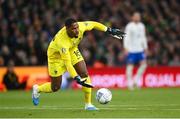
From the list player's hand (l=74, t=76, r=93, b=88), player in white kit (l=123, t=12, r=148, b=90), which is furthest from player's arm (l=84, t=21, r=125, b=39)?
player in white kit (l=123, t=12, r=148, b=90)

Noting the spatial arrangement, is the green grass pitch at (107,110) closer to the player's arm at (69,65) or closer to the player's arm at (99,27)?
the player's arm at (69,65)

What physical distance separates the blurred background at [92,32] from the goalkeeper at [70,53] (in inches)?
424

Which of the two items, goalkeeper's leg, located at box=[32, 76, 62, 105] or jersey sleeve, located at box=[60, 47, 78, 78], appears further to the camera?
goalkeeper's leg, located at box=[32, 76, 62, 105]

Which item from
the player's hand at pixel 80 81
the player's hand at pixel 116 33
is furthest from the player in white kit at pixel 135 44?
the player's hand at pixel 80 81

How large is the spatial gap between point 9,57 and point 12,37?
46.1 inches

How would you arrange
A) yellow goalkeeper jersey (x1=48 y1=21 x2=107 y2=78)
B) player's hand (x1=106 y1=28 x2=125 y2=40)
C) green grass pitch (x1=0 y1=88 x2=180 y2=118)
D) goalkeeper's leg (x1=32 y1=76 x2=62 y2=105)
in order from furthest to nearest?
1. goalkeeper's leg (x1=32 y1=76 x2=62 y2=105)
2. player's hand (x1=106 y1=28 x2=125 y2=40)
3. yellow goalkeeper jersey (x1=48 y1=21 x2=107 y2=78)
4. green grass pitch (x1=0 y1=88 x2=180 y2=118)

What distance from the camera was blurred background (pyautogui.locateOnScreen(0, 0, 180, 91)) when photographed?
89.5 ft

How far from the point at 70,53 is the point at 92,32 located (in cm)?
1430

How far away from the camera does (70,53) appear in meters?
15.0

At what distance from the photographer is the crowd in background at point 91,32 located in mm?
27297

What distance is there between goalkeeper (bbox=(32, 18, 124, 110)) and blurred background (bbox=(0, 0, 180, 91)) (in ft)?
35.3

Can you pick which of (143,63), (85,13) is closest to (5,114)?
(143,63)

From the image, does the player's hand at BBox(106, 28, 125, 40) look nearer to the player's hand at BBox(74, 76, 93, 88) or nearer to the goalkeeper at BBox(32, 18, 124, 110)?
the goalkeeper at BBox(32, 18, 124, 110)

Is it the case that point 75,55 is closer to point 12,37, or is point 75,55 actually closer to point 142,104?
point 142,104
